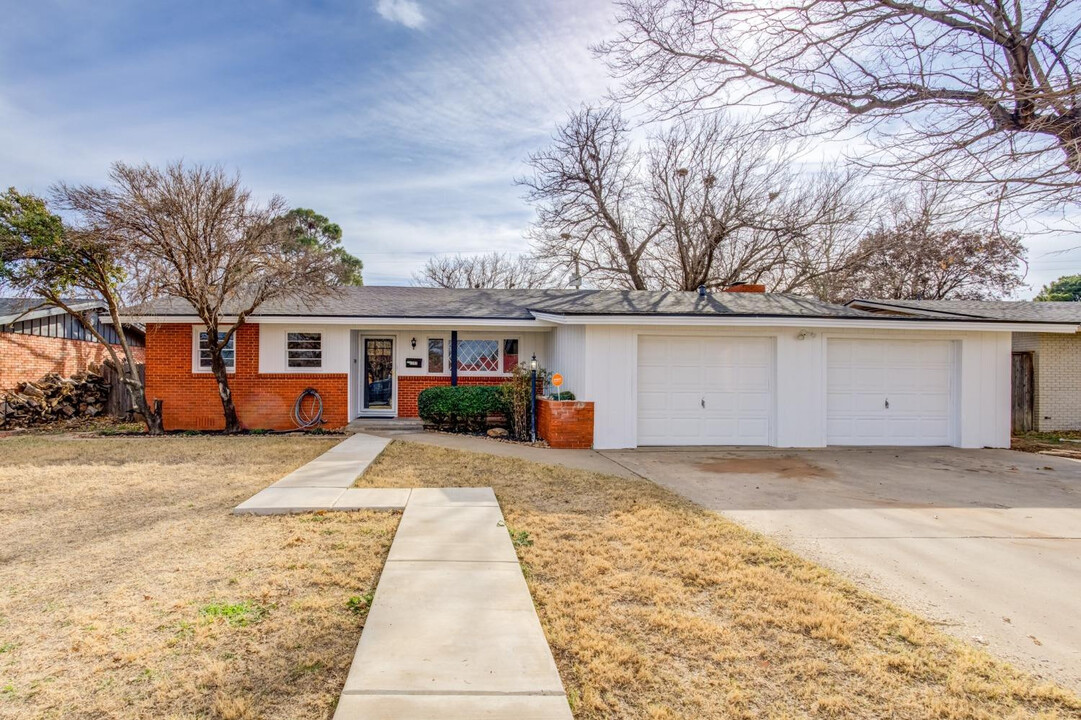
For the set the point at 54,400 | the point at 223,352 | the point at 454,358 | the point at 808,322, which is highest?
the point at 808,322

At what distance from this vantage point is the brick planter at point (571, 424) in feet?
32.1

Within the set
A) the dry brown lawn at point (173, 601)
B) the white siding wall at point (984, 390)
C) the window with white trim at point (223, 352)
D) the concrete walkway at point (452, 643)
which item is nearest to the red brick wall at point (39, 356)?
the window with white trim at point (223, 352)

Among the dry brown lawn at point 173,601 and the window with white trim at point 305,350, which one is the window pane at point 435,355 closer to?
the window with white trim at point 305,350

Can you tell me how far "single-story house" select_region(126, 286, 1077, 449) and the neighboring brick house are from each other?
4625 mm

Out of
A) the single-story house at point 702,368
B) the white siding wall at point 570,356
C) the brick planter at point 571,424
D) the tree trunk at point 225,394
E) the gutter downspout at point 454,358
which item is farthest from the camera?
the gutter downspout at point 454,358

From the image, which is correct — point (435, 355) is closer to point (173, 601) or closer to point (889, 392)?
point (889, 392)

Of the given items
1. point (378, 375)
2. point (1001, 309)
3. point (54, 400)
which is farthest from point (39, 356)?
point (1001, 309)

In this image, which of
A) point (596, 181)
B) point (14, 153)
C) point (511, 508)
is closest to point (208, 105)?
point (14, 153)

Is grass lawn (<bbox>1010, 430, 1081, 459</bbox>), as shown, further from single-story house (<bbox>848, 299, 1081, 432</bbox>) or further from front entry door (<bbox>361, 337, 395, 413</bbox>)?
front entry door (<bbox>361, 337, 395, 413</bbox>)

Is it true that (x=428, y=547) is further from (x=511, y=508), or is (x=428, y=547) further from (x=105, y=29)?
(x=105, y=29)

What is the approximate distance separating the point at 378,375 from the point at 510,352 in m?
3.38

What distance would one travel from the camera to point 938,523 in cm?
536

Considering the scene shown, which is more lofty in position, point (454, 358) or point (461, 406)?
point (454, 358)

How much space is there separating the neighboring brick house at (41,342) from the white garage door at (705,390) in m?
14.1
